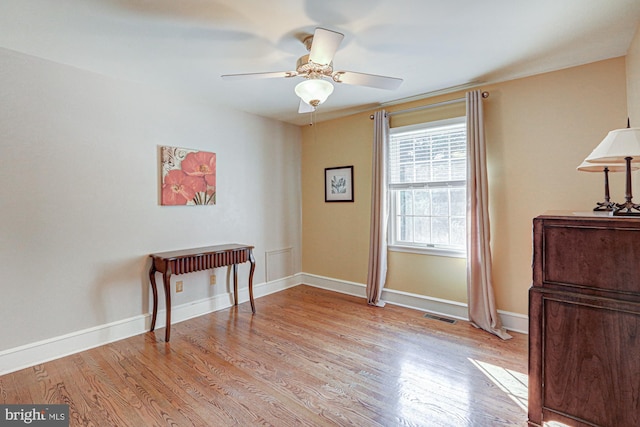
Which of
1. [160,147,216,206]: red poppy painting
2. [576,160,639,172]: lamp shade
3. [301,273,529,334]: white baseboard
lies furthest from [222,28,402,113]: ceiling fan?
[301,273,529,334]: white baseboard

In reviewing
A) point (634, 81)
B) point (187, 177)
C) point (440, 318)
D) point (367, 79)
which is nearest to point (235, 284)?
point (187, 177)

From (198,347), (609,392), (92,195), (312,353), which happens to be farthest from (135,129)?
(609,392)

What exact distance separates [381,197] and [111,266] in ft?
9.57

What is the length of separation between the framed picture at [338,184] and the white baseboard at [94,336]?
1.84m

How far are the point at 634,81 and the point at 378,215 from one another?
2.40 meters

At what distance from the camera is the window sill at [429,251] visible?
3284 millimetres

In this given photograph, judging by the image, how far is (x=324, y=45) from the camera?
1.84m

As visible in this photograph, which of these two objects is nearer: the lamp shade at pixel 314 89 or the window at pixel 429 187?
the lamp shade at pixel 314 89

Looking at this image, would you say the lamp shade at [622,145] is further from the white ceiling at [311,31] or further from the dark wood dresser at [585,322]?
the white ceiling at [311,31]

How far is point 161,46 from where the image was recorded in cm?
228

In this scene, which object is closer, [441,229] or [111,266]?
[111,266]

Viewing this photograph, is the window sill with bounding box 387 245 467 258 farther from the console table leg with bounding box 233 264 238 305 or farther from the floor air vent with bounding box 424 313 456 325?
the console table leg with bounding box 233 264 238 305

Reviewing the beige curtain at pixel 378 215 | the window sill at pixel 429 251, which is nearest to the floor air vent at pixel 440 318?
the beige curtain at pixel 378 215

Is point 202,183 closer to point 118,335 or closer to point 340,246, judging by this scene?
point 118,335
